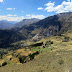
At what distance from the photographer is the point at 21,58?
22266mm

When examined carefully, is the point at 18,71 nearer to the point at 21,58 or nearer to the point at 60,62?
the point at 21,58

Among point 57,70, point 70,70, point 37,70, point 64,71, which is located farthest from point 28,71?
point 70,70

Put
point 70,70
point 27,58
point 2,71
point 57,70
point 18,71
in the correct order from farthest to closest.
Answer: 1. point 27,58
2. point 2,71
3. point 18,71
4. point 57,70
5. point 70,70

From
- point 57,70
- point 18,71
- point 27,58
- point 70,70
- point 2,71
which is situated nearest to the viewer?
point 70,70

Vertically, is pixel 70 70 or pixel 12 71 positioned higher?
pixel 70 70

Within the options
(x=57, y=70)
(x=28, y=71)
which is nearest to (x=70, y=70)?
(x=57, y=70)

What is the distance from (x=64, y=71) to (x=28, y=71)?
606cm

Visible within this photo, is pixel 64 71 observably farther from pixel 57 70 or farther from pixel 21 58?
pixel 21 58

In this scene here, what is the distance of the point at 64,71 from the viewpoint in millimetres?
13391

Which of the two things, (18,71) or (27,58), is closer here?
(18,71)

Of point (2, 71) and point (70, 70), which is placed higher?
point (70, 70)

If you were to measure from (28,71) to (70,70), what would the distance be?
6.96 m

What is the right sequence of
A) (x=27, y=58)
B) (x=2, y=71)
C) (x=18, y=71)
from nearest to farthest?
(x=18, y=71), (x=2, y=71), (x=27, y=58)

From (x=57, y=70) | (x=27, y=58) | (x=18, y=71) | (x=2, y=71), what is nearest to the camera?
(x=57, y=70)
